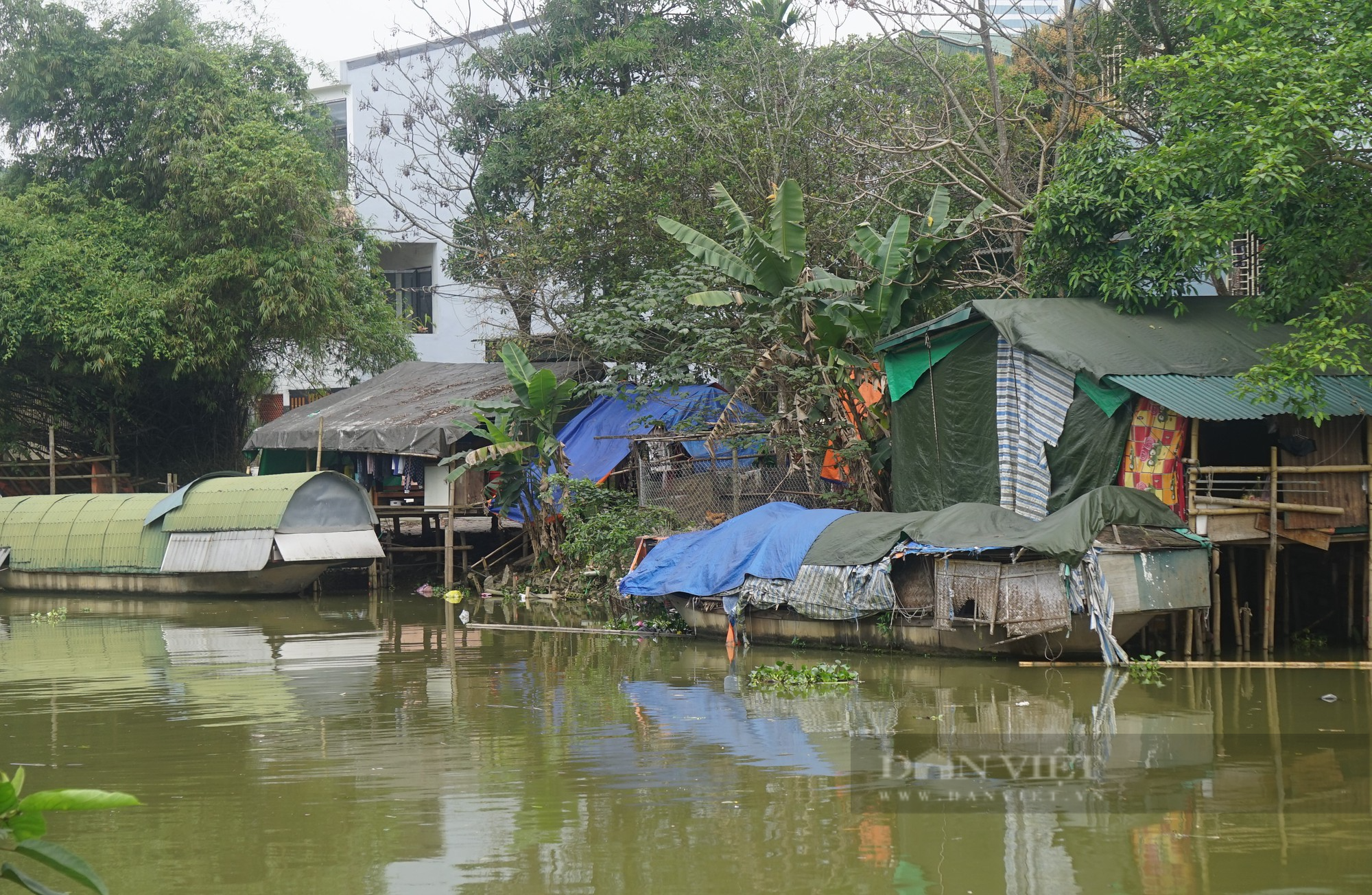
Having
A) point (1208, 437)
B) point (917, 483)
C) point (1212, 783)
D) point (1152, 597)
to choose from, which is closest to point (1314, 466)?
point (1208, 437)

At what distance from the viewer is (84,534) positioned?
24.4 meters

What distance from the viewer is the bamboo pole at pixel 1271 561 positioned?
13852 millimetres

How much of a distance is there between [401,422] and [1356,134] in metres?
16.3

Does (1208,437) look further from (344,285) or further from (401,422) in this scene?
(344,285)

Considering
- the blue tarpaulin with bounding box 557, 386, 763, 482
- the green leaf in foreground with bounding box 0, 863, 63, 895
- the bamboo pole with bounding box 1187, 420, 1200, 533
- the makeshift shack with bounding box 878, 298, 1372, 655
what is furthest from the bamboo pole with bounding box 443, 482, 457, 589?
the green leaf in foreground with bounding box 0, 863, 63, 895

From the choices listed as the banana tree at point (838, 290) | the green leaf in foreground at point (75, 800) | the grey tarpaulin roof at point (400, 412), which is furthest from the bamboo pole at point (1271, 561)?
the green leaf in foreground at point (75, 800)

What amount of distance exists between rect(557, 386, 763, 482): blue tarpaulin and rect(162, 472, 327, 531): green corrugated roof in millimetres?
4775

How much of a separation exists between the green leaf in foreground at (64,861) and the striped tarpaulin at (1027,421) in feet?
43.8

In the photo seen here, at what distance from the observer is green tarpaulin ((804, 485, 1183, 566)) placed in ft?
42.7

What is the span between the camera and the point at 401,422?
23828 mm

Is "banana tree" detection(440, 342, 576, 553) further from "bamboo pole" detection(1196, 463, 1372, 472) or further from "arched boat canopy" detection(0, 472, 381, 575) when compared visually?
"bamboo pole" detection(1196, 463, 1372, 472)

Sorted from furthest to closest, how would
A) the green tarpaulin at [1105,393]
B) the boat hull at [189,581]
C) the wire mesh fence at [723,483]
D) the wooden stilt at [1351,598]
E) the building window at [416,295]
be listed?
1. the building window at [416,295]
2. the boat hull at [189,581]
3. the wire mesh fence at [723,483]
4. the wooden stilt at [1351,598]
5. the green tarpaulin at [1105,393]

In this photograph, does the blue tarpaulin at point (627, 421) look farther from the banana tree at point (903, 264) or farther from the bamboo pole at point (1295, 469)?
the bamboo pole at point (1295, 469)

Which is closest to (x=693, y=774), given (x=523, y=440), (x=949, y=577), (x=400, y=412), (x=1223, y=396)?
(x=949, y=577)
